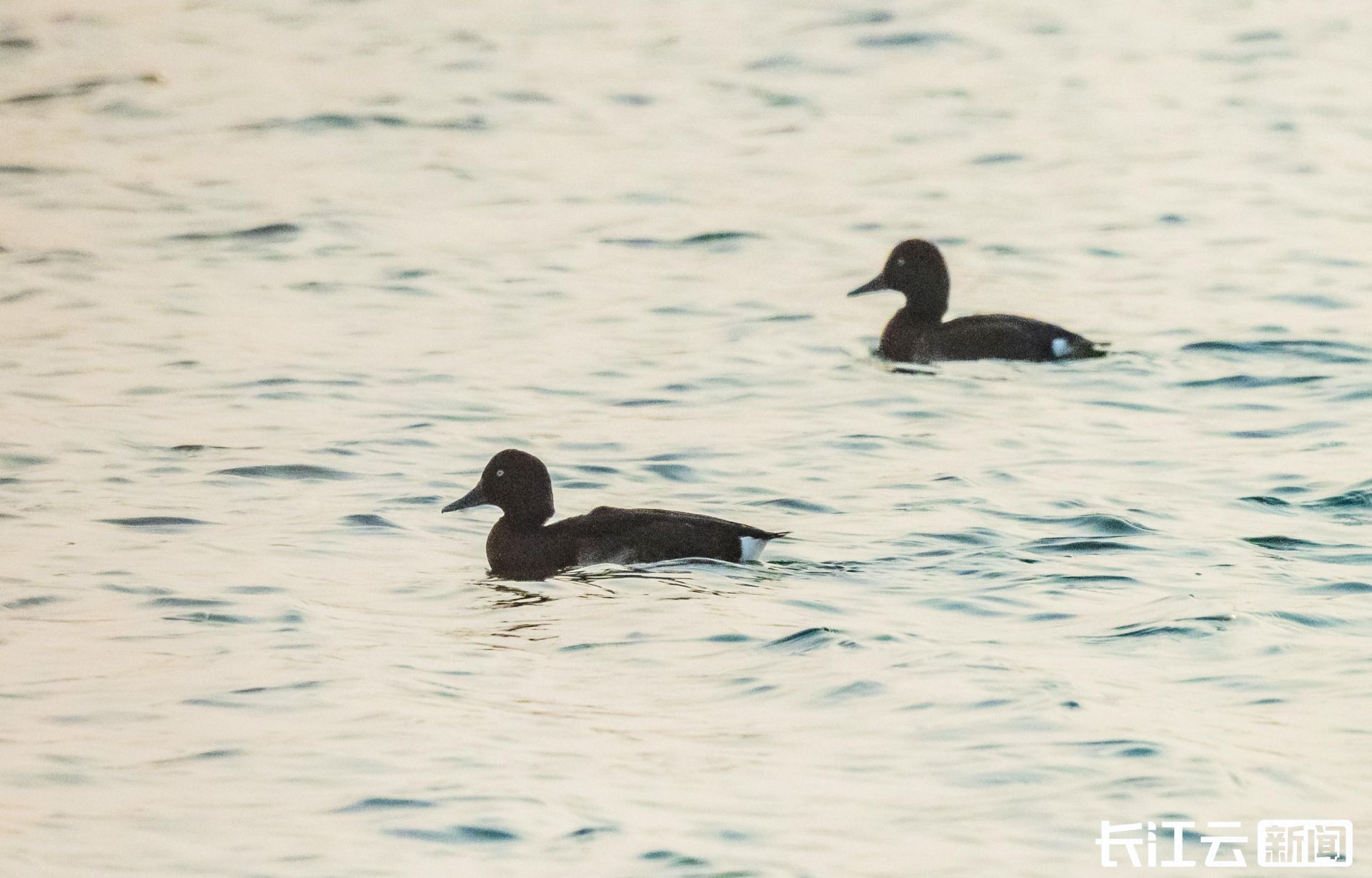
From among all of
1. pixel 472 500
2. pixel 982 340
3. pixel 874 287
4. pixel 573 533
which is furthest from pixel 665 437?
pixel 874 287

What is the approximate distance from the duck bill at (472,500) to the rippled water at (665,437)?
0.25 meters

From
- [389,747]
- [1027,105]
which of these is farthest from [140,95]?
[389,747]

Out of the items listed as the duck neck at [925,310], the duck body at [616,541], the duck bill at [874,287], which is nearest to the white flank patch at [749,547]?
the duck body at [616,541]

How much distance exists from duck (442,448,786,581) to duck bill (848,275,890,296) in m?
5.98

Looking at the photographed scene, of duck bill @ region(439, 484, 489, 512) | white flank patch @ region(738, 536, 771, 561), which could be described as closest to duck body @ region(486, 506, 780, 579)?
white flank patch @ region(738, 536, 771, 561)

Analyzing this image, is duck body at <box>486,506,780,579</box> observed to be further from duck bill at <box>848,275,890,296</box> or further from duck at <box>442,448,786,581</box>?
duck bill at <box>848,275,890,296</box>

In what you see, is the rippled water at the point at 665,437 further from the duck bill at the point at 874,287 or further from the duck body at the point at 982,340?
the duck bill at the point at 874,287

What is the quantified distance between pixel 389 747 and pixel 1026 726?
2250mm

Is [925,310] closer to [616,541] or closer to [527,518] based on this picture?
[527,518]

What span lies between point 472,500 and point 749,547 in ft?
5.07

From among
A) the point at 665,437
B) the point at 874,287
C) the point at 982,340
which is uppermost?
the point at 874,287

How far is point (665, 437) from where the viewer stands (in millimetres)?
13273

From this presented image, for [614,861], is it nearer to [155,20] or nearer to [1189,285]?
[1189,285]

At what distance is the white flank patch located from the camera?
34.3ft
